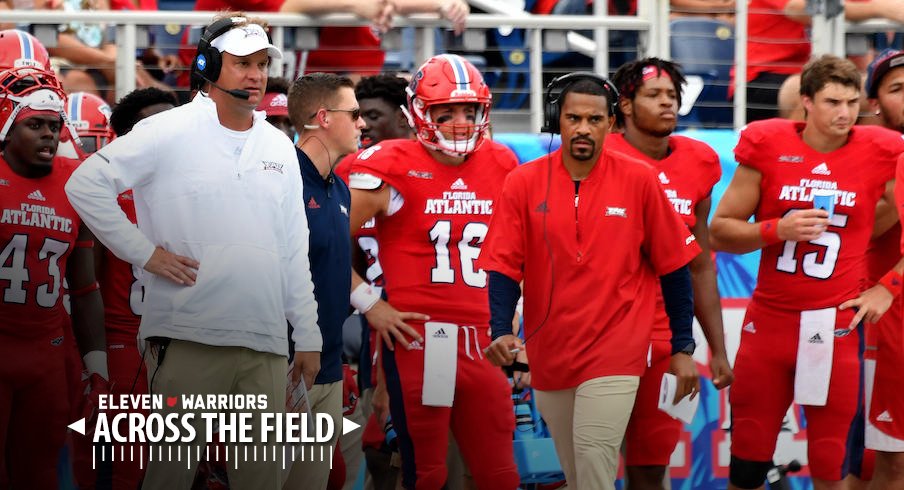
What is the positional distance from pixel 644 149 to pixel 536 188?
1120 millimetres

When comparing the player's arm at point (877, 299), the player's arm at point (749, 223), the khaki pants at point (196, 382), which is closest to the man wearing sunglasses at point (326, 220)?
the khaki pants at point (196, 382)

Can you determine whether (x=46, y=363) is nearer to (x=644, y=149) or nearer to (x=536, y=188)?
(x=536, y=188)

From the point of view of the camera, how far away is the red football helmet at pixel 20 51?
704cm

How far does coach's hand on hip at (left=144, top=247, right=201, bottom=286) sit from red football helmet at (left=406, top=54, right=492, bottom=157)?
1.89 metres

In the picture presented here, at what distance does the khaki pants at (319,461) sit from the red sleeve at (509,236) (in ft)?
2.74

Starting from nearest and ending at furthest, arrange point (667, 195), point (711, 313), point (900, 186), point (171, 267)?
point (171, 267) → point (900, 186) → point (667, 195) → point (711, 313)

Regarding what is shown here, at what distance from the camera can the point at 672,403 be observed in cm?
623

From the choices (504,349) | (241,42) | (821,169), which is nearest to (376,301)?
(504,349)

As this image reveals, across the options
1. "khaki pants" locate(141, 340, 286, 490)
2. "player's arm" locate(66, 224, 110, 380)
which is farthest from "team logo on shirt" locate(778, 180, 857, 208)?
"player's arm" locate(66, 224, 110, 380)

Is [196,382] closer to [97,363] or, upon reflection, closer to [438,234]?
[97,363]

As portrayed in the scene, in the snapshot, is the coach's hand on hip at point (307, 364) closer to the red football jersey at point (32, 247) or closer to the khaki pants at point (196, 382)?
the khaki pants at point (196, 382)

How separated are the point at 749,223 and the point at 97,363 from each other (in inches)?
121

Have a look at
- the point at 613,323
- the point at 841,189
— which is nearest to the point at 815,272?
the point at 841,189

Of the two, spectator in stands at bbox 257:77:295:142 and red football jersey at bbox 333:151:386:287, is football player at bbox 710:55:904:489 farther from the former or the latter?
spectator in stands at bbox 257:77:295:142
